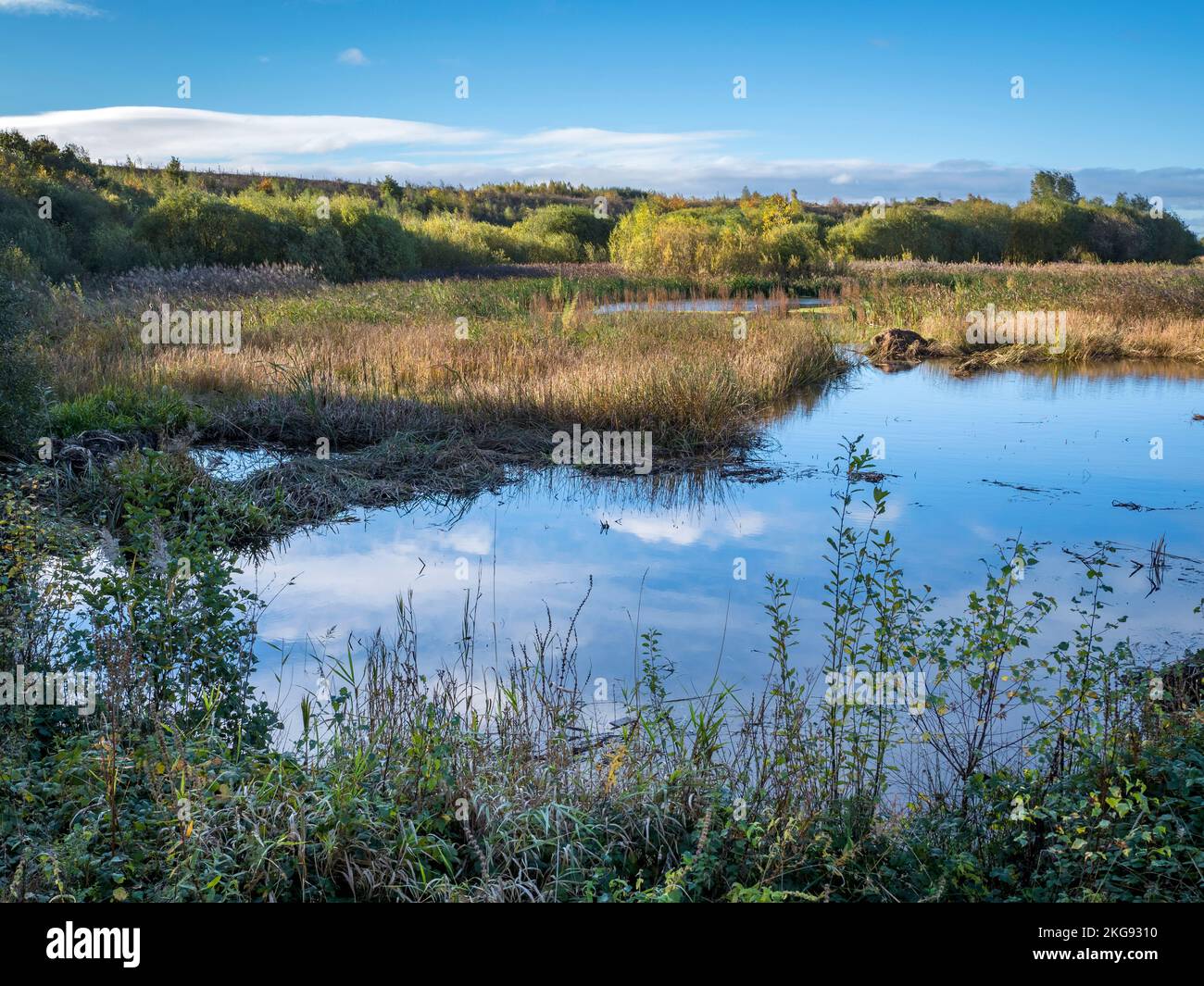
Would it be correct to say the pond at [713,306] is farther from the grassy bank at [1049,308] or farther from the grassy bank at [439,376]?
the grassy bank at [439,376]

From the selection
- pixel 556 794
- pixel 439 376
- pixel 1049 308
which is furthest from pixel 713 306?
pixel 556 794

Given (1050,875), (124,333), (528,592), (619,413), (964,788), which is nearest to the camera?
(1050,875)

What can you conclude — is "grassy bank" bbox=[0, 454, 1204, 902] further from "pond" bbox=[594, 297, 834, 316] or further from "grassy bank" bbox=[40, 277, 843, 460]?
"pond" bbox=[594, 297, 834, 316]

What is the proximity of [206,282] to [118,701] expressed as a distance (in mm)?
18284

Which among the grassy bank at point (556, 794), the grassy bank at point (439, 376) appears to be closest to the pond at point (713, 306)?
the grassy bank at point (439, 376)

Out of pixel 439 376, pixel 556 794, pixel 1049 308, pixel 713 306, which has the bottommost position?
pixel 556 794

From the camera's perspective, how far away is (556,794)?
344cm

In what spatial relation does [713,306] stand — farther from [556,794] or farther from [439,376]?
[556,794]

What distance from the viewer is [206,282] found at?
2027 cm

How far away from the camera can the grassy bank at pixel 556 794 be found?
3100 mm

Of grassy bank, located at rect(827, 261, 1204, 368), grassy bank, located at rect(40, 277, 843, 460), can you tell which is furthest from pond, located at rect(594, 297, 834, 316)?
grassy bank, located at rect(40, 277, 843, 460)

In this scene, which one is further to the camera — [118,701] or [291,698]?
[291,698]
